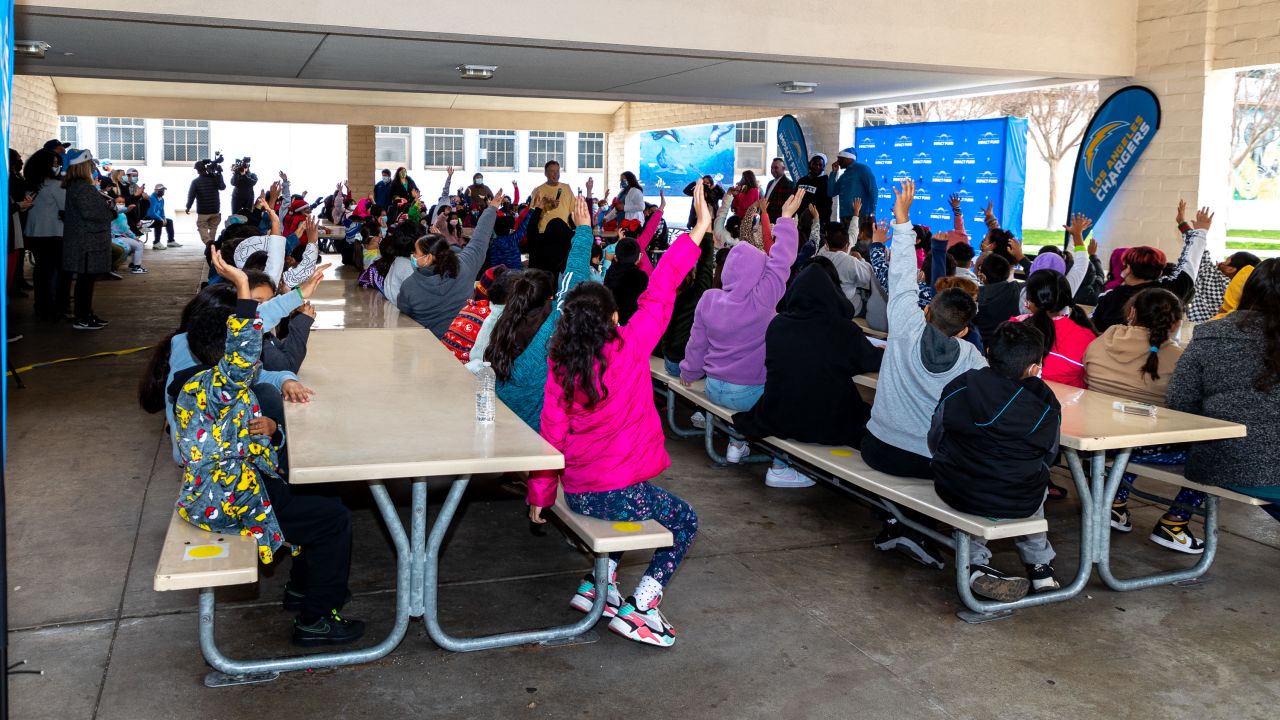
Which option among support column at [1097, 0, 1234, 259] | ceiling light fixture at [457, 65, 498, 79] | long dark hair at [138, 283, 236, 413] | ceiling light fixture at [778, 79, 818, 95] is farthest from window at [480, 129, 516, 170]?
long dark hair at [138, 283, 236, 413]

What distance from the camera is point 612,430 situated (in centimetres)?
337

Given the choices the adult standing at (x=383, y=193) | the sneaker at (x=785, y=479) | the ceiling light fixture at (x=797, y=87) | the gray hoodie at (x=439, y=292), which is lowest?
the sneaker at (x=785, y=479)

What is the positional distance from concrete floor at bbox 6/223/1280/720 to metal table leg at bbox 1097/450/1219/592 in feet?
0.17

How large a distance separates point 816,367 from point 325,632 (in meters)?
2.38

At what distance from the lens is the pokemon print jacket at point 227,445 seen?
3059 mm

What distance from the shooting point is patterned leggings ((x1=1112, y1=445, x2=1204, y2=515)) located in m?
4.34

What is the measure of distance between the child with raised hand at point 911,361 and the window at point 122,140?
30.5m

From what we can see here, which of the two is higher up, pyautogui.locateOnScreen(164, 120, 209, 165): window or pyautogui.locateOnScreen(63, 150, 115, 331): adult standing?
pyautogui.locateOnScreen(164, 120, 209, 165): window

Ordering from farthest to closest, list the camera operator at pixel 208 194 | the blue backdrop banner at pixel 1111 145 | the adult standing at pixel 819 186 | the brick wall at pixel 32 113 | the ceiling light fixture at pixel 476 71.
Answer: the brick wall at pixel 32 113, the camera operator at pixel 208 194, the adult standing at pixel 819 186, the ceiling light fixture at pixel 476 71, the blue backdrop banner at pixel 1111 145

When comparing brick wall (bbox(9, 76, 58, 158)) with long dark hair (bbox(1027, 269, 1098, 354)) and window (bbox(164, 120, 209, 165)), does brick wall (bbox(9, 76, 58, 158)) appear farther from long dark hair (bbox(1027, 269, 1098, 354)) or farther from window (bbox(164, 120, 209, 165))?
long dark hair (bbox(1027, 269, 1098, 354))

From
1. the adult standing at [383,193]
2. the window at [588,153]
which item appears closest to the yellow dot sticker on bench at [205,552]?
the adult standing at [383,193]

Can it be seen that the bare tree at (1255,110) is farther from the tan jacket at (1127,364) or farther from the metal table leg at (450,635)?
the metal table leg at (450,635)

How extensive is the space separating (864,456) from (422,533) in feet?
6.28

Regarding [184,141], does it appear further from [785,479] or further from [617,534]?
[617,534]
